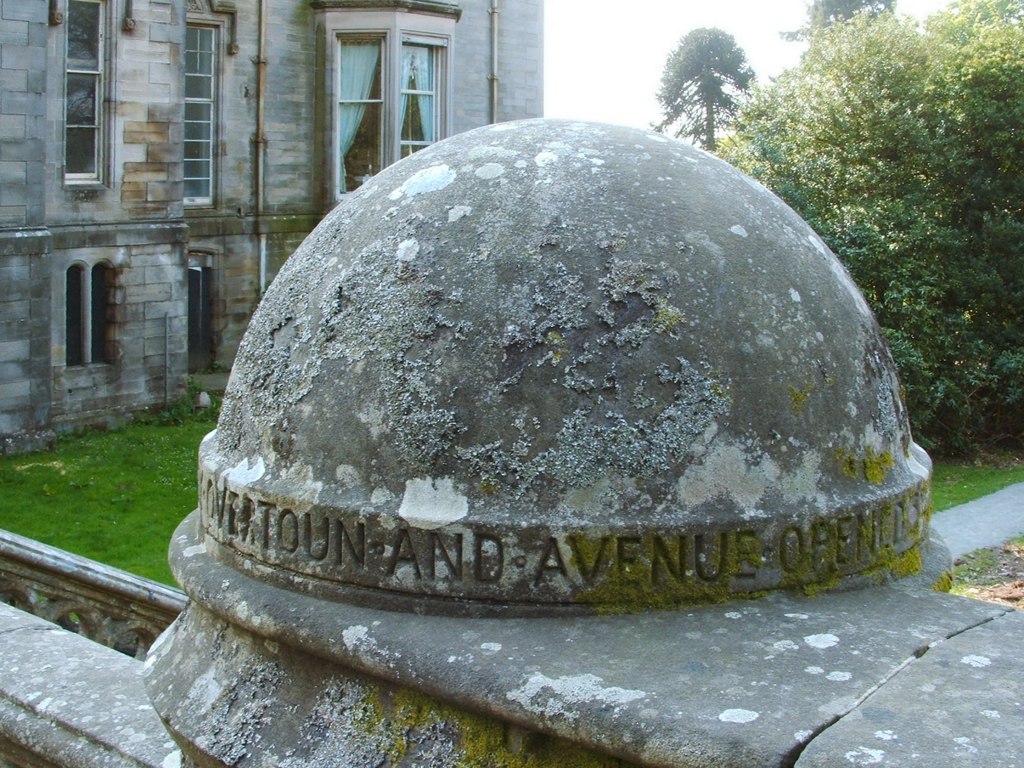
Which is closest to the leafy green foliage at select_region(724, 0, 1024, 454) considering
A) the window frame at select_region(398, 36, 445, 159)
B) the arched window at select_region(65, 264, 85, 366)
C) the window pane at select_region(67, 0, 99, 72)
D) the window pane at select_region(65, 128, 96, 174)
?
the window frame at select_region(398, 36, 445, 159)

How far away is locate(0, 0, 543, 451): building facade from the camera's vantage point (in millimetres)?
13859

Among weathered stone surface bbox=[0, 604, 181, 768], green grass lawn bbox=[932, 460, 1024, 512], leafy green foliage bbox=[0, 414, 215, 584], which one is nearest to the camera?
weathered stone surface bbox=[0, 604, 181, 768]

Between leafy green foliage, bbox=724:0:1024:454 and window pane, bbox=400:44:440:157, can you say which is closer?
leafy green foliage, bbox=724:0:1024:454

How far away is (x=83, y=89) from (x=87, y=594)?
10979 mm

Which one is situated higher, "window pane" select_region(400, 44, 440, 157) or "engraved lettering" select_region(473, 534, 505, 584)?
"window pane" select_region(400, 44, 440, 157)

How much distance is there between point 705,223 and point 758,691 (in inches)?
39.8

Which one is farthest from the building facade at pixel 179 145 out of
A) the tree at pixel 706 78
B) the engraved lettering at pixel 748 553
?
the tree at pixel 706 78

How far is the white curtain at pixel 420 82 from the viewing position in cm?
1941

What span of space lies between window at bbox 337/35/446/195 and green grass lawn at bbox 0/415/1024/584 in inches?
213

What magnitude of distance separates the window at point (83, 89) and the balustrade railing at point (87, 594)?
403 inches

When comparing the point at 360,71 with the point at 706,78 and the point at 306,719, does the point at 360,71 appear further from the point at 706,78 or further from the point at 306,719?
the point at 706,78

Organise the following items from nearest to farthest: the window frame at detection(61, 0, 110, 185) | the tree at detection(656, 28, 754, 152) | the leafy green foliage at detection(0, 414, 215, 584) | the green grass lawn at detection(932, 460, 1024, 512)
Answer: the leafy green foliage at detection(0, 414, 215, 584), the green grass lawn at detection(932, 460, 1024, 512), the window frame at detection(61, 0, 110, 185), the tree at detection(656, 28, 754, 152)

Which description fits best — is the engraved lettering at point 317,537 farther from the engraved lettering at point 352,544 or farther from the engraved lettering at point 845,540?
the engraved lettering at point 845,540

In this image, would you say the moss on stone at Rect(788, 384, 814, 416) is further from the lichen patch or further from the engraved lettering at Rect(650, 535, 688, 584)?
the lichen patch
